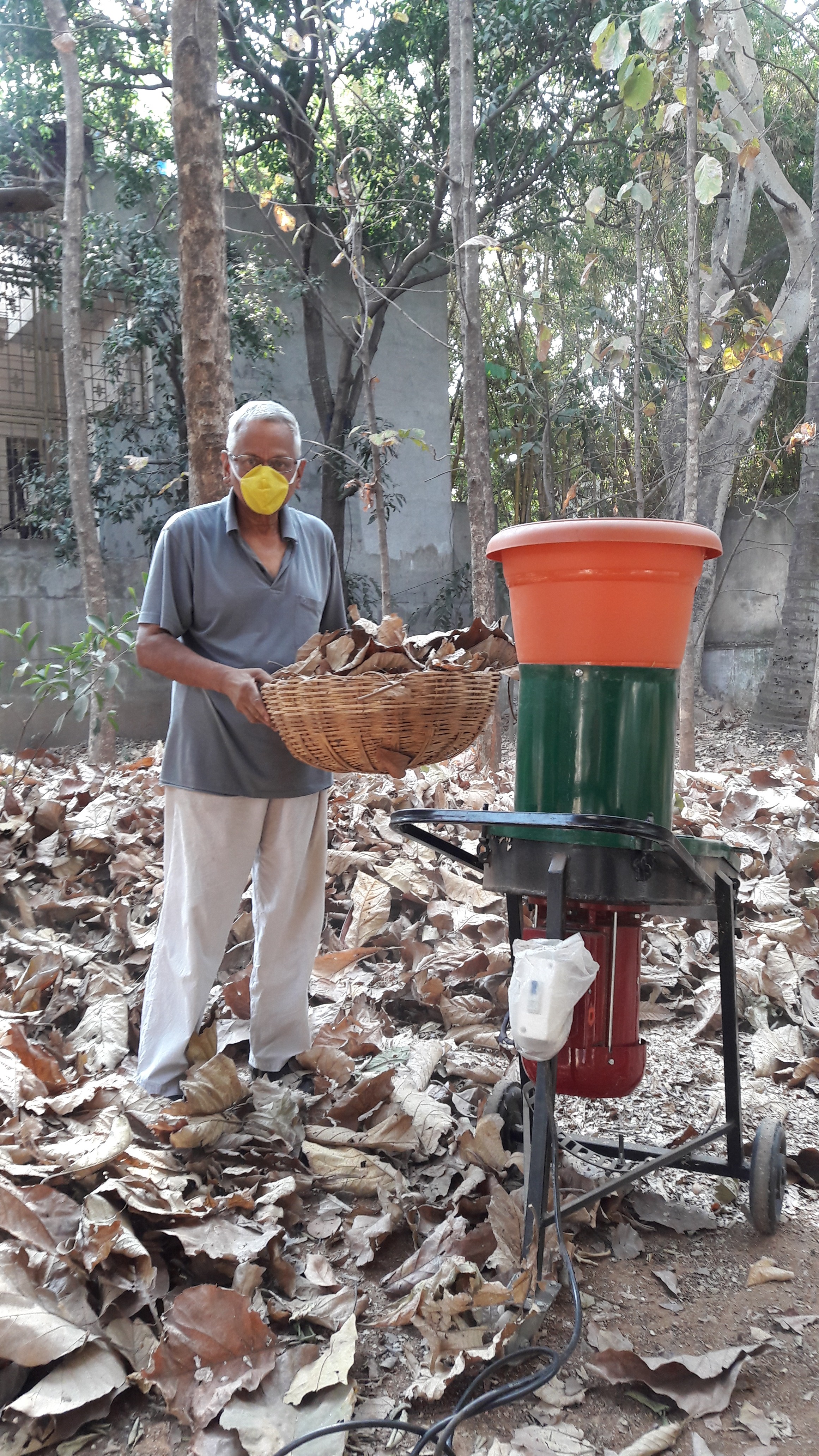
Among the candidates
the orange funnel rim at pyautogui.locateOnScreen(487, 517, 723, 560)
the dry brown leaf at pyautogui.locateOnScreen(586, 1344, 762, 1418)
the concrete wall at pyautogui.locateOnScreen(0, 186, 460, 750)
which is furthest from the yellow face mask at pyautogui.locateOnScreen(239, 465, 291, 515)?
the concrete wall at pyautogui.locateOnScreen(0, 186, 460, 750)

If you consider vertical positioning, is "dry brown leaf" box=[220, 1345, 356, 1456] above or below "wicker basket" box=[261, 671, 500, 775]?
below

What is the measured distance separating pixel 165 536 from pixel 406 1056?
1459mm

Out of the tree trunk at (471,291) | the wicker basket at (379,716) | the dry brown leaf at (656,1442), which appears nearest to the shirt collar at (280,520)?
the wicker basket at (379,716)

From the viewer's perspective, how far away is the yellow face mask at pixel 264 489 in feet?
8.02

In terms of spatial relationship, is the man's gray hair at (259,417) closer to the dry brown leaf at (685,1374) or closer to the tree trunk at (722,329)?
the dry brown leaf at (685,1374)

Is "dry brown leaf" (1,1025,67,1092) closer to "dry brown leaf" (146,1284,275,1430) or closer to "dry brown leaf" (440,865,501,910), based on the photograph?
"dry brown leaf" (146,1284,275,1430)

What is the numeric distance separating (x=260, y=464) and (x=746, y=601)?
9.79 metres

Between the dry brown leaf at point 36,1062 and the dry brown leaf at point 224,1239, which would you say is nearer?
the dry brown leaf at point 224,1239

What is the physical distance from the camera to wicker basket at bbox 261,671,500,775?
200cm

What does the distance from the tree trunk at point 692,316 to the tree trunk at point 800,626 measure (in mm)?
2331

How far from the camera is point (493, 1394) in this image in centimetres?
167

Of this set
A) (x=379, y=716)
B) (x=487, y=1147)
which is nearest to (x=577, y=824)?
(x=379, y=716)

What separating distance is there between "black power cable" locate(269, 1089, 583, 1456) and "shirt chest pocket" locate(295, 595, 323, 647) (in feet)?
4.26

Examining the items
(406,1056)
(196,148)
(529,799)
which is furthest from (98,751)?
(529,799)
